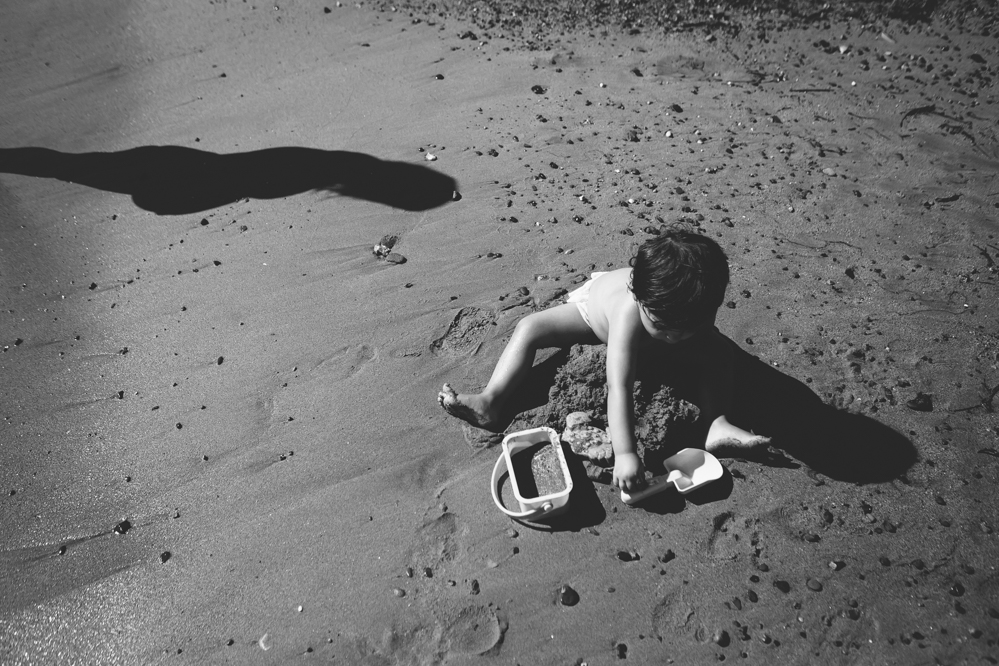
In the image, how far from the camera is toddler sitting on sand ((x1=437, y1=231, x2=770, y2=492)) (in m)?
2.15

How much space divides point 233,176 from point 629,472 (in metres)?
3.16

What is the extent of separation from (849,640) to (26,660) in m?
2.99

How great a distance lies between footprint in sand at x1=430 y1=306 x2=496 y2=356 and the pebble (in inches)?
46.7

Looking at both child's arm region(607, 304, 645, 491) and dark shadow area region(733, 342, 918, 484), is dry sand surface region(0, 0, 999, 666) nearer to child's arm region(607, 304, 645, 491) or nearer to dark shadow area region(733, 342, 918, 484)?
dark shadow area region(733, 342, 918, 484)

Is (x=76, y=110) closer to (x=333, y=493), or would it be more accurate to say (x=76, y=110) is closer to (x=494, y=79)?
(x=494, y=79)

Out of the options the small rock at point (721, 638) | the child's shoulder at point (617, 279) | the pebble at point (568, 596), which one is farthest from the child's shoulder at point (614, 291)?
the small rock at point (721, 638)

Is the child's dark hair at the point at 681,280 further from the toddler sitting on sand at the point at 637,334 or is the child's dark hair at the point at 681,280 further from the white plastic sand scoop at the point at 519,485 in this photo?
the white plastic sand scoop at the point at 519,485

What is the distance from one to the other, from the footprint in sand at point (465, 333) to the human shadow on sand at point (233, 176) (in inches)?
35.9

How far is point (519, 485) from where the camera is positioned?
256cm

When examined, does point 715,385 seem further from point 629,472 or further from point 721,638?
point 721,638

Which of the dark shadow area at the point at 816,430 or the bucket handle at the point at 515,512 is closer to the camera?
the bucket handle at the point at 515,512

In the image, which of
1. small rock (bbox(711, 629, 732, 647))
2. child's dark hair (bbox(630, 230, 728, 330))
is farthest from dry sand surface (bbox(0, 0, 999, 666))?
child's dark hair (bbox(630, 230, 728, 330))

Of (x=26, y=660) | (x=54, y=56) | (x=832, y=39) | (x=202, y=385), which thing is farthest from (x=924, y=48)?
(x=54, y=56)

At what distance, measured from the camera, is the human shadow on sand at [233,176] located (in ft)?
12.4
